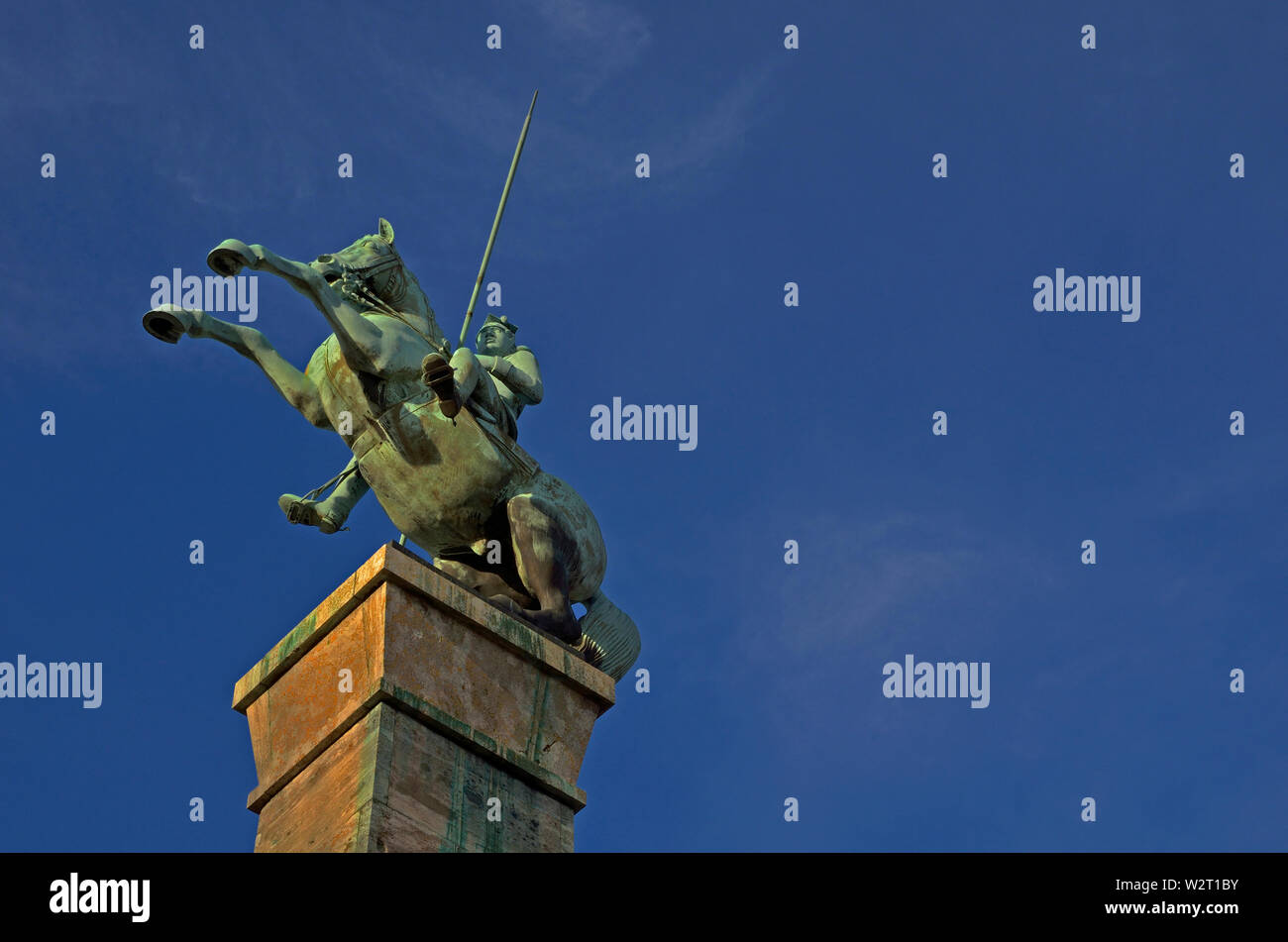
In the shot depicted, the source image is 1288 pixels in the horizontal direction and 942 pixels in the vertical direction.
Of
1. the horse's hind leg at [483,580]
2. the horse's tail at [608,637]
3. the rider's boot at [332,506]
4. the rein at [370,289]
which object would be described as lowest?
the horse's tail at [608,637]

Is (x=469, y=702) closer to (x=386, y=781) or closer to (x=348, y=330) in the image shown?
(x=386, y=781)

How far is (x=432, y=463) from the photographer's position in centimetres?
1736

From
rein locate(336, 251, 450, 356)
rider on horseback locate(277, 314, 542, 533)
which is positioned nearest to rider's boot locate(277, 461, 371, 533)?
rider on horseback locate(277, 314, 542, 533)

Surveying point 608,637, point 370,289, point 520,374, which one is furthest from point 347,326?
point 608,637

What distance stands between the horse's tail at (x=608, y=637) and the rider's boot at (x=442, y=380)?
199cm

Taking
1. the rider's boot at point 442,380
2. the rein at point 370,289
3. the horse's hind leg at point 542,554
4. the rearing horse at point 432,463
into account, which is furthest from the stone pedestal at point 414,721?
the rein at point 370,289

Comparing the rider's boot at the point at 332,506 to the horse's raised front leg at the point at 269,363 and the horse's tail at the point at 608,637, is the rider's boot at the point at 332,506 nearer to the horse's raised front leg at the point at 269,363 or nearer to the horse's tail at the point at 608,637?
the horse's raised front leg at the point at 269,363

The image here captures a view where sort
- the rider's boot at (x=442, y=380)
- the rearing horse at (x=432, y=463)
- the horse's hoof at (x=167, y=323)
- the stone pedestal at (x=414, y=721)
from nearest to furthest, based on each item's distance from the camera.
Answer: the stone pedestal at (x=414, y=721), the rider's boot at (x=442, y=380), the horse's hoof at (x=167, y=323), the rearing horse at (x=432, y=463)

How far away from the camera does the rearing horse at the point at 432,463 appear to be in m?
17.3

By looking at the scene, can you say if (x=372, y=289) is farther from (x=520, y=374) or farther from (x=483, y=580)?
(x=483, y=580)

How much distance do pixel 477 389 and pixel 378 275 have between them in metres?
1.30

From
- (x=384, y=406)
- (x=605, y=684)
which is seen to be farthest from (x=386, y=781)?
(x=384, y=406)

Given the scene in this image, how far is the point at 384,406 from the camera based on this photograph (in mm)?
17391
